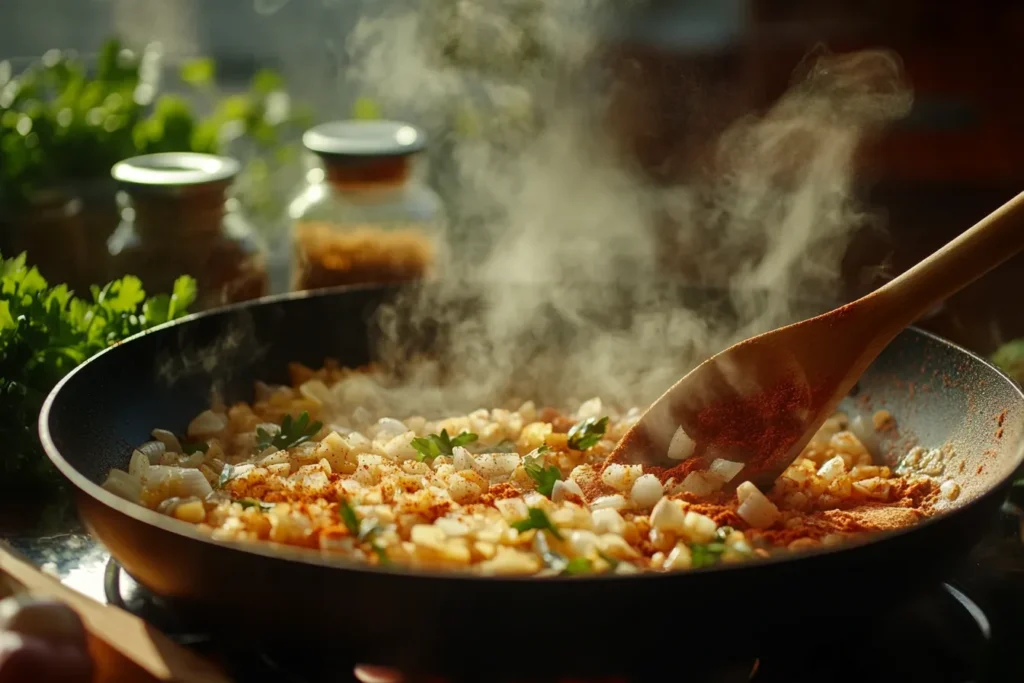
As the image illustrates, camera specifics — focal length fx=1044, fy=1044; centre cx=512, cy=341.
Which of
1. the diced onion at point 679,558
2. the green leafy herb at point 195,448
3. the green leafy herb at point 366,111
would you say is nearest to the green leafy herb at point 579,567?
the diced onion at point 679,558

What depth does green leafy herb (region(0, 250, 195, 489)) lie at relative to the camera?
1963 millimetres

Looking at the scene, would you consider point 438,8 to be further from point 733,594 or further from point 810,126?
point 733,594

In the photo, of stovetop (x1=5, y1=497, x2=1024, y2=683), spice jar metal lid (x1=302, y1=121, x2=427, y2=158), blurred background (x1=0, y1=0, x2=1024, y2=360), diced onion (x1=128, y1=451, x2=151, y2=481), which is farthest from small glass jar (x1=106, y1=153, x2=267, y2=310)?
stovetop (x1=5, y1=497, x2=1024, y2=683)

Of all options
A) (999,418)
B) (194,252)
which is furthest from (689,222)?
(999,418)

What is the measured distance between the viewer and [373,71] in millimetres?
3234

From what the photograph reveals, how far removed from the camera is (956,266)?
183 cm

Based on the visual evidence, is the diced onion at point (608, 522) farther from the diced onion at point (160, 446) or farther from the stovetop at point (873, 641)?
the diced onion at point (160, 446)

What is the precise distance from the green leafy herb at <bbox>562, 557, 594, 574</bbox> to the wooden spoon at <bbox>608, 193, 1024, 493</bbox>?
0.45 meters

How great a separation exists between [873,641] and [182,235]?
1846 millimetres

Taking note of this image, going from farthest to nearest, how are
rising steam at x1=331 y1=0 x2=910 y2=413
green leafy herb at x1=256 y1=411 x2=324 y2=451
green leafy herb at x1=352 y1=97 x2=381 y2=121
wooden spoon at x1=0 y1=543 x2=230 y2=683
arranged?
1. green leafy herb at x1=352 y1=97 x2=381 y2=121
2. rising steam at x1=331 y1=0 x2=910 y2=413
3. green leafy herb at x1=256 y1=411 x2=324 y2=451
4. wooden spoon at x1=0 y1=543 x2=230 y2=683

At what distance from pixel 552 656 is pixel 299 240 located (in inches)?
70.7

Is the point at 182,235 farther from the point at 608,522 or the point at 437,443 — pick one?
the point at 608,522

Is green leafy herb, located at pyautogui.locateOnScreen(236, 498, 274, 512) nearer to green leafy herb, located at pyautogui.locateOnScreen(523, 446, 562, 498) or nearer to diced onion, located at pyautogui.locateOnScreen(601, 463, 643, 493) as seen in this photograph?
green leafy herb, located at pyautogui.locateOnScreen(523, 446, 562, 498)

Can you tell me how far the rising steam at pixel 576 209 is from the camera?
8.19 feet
